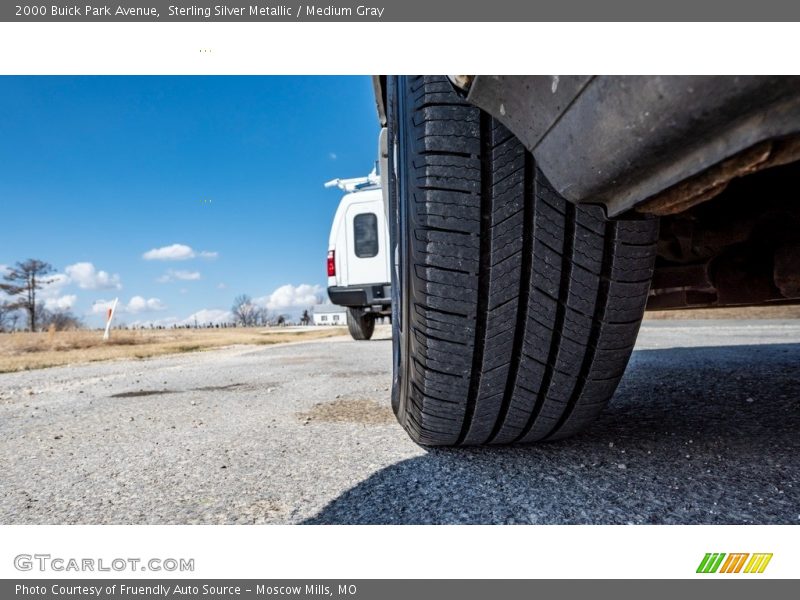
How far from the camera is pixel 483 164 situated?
0.81m

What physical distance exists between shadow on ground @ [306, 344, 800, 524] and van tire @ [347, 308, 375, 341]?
567 cm

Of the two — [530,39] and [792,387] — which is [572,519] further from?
[792,387]

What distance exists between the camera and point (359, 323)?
7008mm

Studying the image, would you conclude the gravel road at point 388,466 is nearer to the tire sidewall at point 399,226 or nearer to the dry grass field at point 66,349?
the tire sidewall at point 399,226

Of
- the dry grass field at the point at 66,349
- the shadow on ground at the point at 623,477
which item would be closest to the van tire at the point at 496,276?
the shadow on ground at the point at 623,477

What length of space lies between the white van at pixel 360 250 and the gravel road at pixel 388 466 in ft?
14.1

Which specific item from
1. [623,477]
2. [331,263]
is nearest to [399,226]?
[623,477]

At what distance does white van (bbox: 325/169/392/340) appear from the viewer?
20.1 ft

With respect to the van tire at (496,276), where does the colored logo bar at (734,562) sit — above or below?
below

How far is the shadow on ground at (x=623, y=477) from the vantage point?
31.6 inches

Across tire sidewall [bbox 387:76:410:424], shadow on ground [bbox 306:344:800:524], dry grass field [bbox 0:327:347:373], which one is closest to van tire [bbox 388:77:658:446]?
tire sidewall [bbox 387:76:410:424]

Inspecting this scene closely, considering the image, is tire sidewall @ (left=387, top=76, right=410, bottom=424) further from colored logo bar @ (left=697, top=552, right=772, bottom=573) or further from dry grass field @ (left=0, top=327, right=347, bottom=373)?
dry grass field @ (left=0, top=327, right=347, bottom=373)

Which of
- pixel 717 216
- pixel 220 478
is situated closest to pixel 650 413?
pixel 717 216
